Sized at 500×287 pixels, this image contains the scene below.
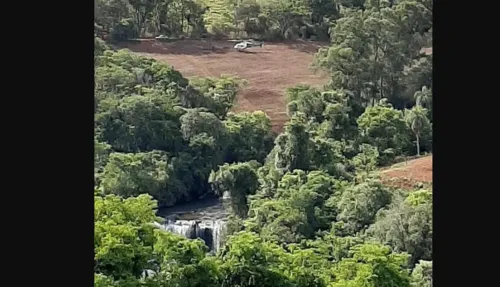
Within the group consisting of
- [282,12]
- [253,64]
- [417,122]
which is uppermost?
[282,12]

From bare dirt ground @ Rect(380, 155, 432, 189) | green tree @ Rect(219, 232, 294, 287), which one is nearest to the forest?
green tree @ Rect(219, 232, 294, 287)

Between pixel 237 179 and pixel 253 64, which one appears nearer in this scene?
pixel 237 179

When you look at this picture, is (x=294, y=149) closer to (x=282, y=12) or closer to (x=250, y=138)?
(x=250, y=138)

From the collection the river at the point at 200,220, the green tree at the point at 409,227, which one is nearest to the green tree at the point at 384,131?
the river at the point at 200,220

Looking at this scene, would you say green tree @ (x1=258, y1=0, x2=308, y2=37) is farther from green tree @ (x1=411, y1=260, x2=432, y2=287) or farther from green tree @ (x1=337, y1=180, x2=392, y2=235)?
green tree @ (x1=411, y1=260, x2=432, y2=287)

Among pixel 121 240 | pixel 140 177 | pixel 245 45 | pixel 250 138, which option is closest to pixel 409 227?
pixel 121 240
